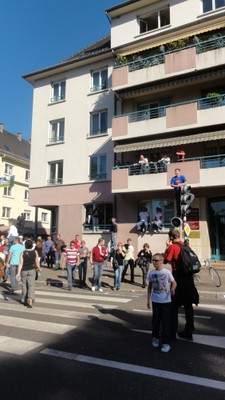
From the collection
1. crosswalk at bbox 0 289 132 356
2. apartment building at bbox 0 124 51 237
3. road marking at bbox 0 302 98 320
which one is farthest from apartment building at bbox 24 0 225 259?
apartment building at bbox 0 124 51 237

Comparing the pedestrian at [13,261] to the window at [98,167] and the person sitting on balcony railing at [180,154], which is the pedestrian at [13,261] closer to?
the person sitting on balcony railing at [180,154]

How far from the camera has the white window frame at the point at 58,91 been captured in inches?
965

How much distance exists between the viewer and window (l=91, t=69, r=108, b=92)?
22.7 metres

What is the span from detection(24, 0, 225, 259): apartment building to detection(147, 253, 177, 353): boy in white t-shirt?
1214 cm

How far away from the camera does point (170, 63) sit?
18922mm

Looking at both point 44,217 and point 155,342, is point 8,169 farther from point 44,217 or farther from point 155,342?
point 155,342

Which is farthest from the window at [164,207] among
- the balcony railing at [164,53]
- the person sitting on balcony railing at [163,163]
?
the balcony railing at [164,53]

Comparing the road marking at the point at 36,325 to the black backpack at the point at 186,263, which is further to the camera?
the road marking at the point at 36,325

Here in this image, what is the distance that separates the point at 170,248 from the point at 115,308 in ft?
11.1

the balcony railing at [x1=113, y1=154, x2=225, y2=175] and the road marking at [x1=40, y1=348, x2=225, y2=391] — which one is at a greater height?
the balcony railing at [x1=113, y1=154, x2=225, y2=175]

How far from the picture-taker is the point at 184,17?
65.0ft

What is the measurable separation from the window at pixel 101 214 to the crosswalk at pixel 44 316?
32.7ft

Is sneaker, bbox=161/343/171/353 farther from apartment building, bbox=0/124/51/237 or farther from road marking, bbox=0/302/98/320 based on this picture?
apartment building, bbox=0/124/51/237

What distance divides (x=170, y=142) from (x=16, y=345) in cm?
1453
